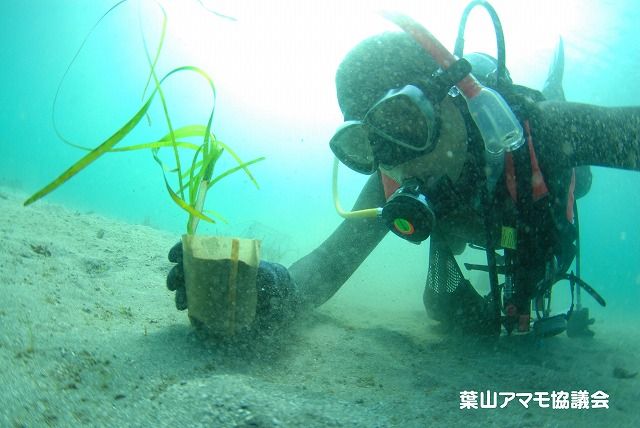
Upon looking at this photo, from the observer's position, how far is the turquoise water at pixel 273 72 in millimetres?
18188

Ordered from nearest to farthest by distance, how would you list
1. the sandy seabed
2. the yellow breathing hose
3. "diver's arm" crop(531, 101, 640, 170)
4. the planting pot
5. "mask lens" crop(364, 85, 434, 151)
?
the sandy seabed
the planting pot
"mask lens" crop(364, 85, 434, 151)
"diver's arm" crop(531, 101, 640, 170)
the yellow breathing hose

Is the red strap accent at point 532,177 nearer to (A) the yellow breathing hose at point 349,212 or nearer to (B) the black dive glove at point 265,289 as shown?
(A) the yellow breathing hose at point 349,212

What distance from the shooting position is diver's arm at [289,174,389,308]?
316 centimetres

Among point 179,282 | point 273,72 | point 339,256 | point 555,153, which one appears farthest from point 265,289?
point 273,72

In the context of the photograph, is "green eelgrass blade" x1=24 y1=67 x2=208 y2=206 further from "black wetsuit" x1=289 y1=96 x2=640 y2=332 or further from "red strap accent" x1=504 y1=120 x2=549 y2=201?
"red strap accent" x1=504 y1=120 x2=549 y2=201

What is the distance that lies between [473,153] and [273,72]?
117ft

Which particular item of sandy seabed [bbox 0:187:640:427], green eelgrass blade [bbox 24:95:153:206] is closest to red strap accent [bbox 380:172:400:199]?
sandy seabed [bbox 0:187:640:427]

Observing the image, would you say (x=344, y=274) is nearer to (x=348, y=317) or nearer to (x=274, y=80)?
(x=348, y=317)

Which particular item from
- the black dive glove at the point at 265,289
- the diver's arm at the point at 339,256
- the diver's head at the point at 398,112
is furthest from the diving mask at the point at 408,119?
the black dive glove at the point at 265,289

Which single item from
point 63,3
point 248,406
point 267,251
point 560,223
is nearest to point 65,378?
point 248,406

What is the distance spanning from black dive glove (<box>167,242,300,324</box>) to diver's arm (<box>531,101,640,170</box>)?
2177 mm

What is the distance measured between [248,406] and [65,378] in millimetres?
739

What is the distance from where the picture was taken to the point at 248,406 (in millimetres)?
1339

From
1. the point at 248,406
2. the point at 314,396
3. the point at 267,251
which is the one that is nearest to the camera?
the point at 248,406
